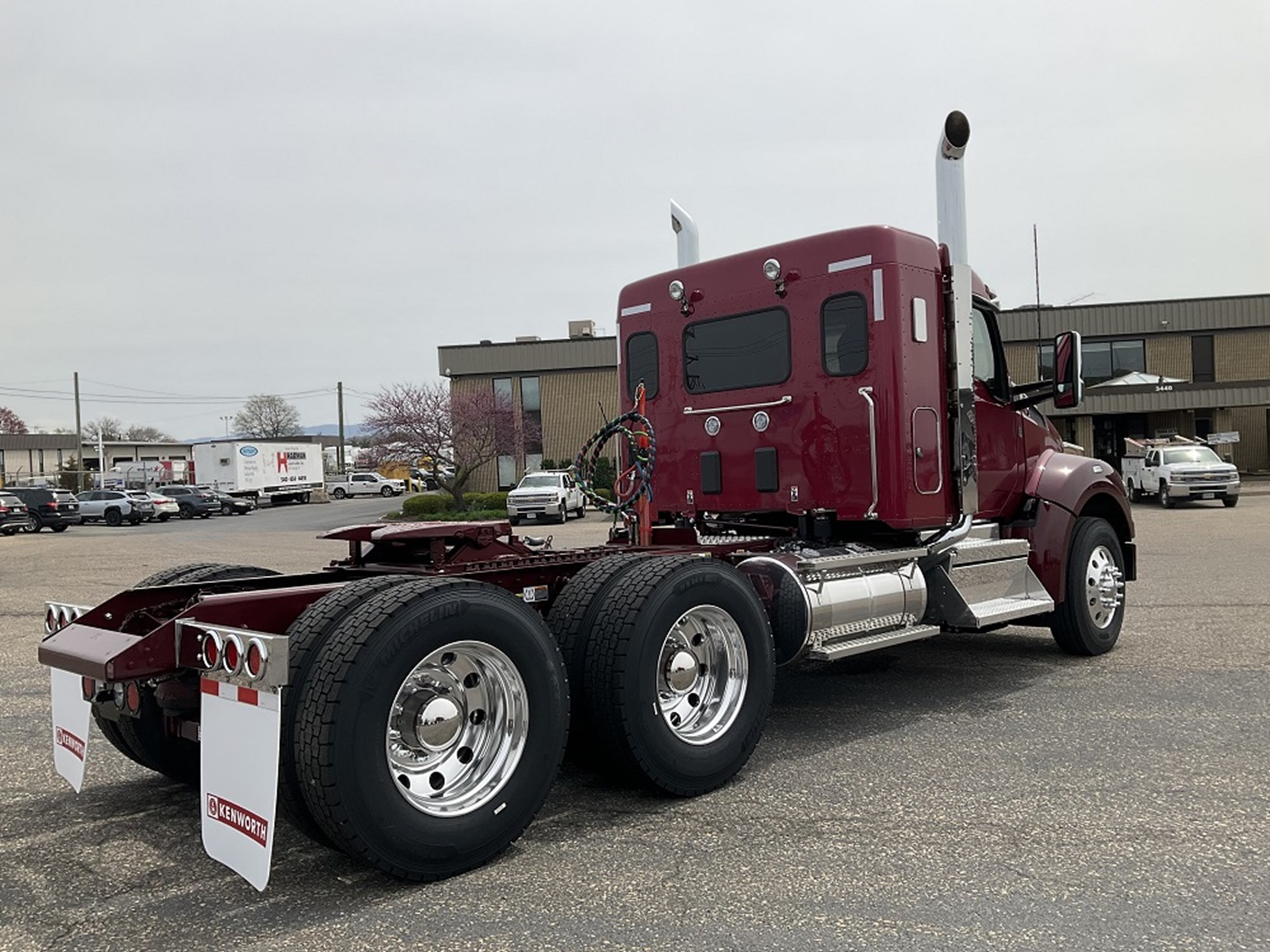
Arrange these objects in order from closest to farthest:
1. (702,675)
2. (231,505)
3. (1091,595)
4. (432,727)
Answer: (432,727) < (702,675) < (1091,595) < (231,505)

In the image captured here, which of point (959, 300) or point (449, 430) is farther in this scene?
point (449, 430)

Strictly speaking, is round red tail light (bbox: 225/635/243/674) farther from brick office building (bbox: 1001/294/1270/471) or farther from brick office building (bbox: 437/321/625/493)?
brick office building (bbox: 437/321/625/493)

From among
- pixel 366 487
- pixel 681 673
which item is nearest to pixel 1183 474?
pixel 681 673

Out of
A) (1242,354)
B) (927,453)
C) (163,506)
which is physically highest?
(1242,354)

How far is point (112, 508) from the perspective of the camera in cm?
4209

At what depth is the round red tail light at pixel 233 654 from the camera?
3.43 m

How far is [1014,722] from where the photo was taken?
225 inches

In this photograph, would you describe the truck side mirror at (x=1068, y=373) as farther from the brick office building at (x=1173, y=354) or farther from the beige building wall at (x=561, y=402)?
the beige building wall at (x=561, y=402)

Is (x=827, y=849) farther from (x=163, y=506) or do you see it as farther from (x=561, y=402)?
(x=163, y=506)

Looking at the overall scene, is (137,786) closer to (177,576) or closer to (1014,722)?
(177,576)

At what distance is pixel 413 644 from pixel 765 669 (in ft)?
6.38

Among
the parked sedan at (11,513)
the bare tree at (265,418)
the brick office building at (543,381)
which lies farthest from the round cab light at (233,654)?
the bare tree at (265,418)

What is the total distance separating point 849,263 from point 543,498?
83.0 feet

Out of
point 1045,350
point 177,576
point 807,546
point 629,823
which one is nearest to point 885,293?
point 807,546
